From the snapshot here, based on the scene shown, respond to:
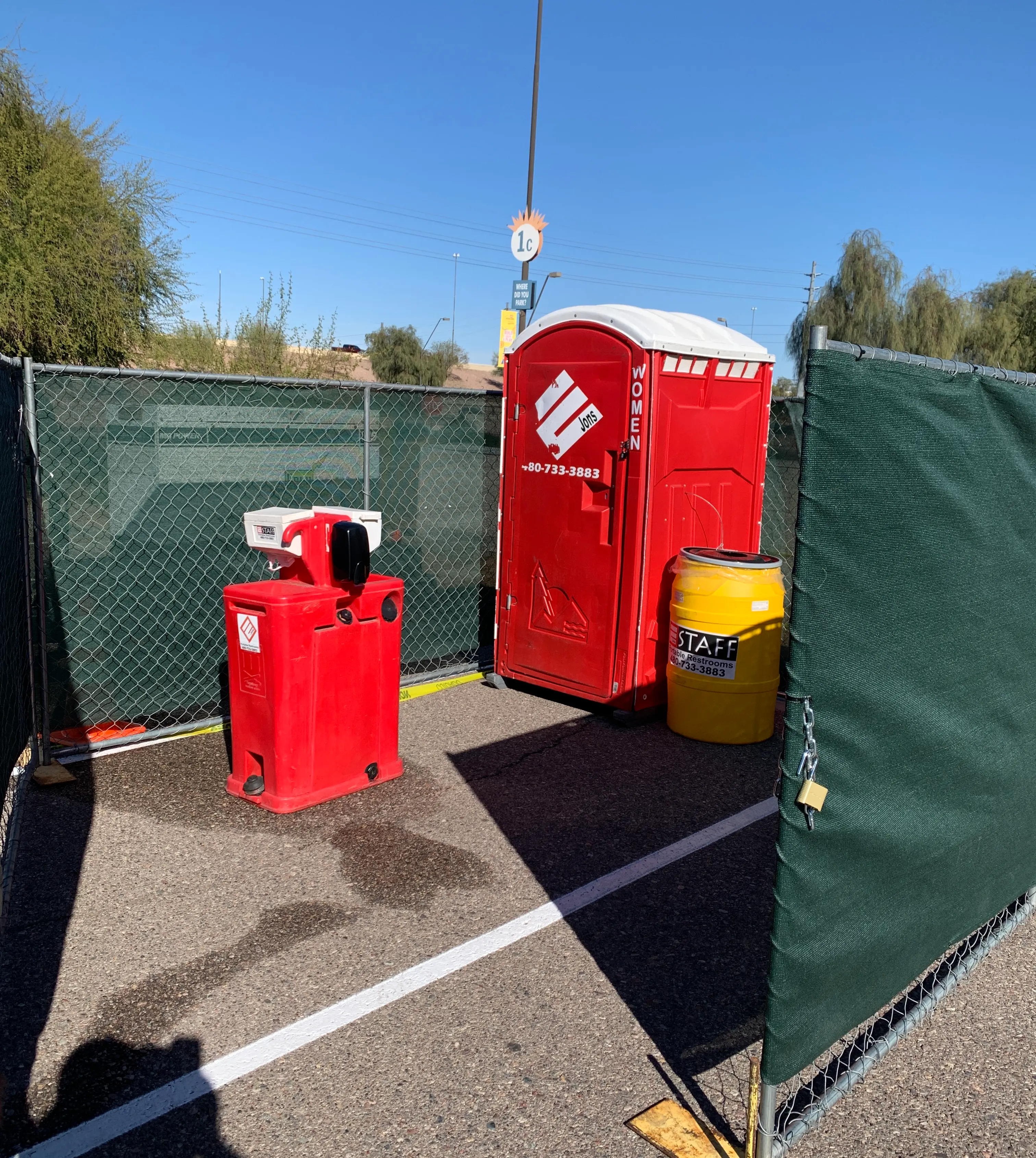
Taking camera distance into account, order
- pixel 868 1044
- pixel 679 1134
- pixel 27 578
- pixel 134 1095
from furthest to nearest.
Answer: pixel 27 578
pixel 868 1044
pixel 134 1095
pixel 679 1134

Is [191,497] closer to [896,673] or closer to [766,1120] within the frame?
[896,673]

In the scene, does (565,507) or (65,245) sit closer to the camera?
(565,507)

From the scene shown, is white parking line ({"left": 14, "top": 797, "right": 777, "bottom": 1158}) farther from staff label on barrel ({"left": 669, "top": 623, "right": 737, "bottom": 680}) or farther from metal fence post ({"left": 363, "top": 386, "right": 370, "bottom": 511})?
metal fence post ({"left": 363, "top": 386, "right": 370, "bottom": 511})

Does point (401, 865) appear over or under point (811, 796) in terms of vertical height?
under

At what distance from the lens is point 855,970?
261 centimetres

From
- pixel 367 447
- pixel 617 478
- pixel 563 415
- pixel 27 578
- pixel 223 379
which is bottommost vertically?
pixel 27 578

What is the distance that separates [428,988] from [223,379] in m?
3.78

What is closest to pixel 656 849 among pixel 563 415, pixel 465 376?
pixel 563 415

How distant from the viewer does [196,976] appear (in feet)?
11.1

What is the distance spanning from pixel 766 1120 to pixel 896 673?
1.17 m

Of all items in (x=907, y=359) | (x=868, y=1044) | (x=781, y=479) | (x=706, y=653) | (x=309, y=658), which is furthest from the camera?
(x=781, y=479)

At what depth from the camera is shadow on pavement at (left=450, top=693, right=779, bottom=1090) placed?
10.9 feet

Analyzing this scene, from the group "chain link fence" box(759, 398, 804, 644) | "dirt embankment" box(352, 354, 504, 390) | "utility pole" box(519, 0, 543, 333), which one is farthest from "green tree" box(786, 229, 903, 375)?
"chain link fence" box(759, 398, 804, 644)

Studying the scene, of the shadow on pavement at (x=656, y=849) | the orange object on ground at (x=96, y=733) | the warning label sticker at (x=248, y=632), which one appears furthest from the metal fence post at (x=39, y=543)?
the shadow on pavement at (x=656, y=849)
